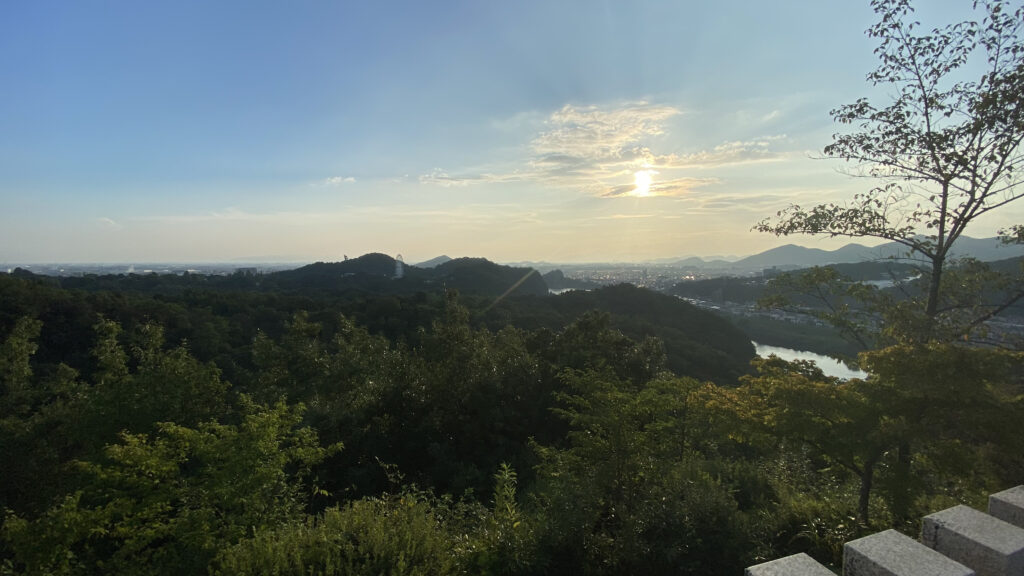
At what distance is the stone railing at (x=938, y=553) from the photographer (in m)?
2.58

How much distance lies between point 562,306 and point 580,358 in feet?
135

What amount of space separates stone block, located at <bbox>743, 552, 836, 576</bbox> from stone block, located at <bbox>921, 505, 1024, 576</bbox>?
3.64 feet

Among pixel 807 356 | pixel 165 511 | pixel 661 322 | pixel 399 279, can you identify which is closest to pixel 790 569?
pixel 165 511

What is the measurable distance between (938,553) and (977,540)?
1.32 ft

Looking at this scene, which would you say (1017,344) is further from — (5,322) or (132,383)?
(5,322)

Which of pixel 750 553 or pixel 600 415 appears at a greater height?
pixel 600 415

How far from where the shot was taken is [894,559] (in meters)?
2.66

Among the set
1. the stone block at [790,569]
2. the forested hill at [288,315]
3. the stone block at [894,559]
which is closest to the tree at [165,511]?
the stone block at [790,569]

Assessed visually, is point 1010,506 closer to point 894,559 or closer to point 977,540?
point 977,540

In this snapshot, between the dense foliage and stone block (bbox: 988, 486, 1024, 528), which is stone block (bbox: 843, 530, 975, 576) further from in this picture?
the dense foliage

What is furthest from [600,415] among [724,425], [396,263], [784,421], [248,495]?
[396,263]

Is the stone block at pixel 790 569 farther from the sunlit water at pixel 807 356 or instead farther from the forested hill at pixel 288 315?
the sunlit water at pixel 807 356

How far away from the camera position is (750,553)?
4441 millimetres

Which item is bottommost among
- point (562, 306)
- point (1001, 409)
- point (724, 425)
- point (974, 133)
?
point (562, 306)
